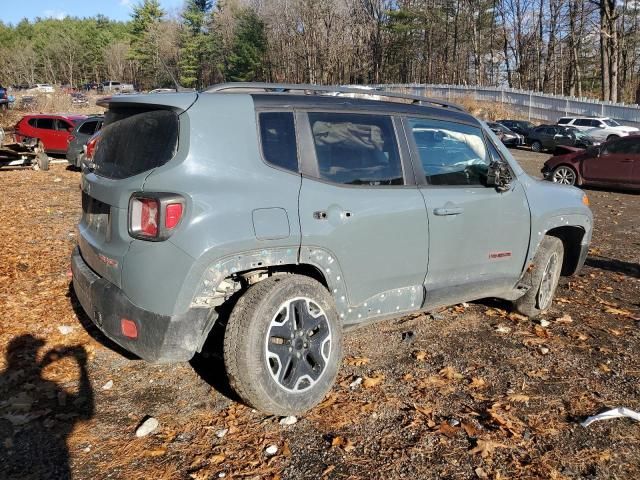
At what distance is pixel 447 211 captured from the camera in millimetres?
3877

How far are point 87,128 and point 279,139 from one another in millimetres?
16196

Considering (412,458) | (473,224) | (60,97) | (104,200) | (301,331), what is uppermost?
(60,97)

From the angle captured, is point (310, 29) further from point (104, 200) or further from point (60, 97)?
point (104, 200)

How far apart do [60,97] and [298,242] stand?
4757 cm

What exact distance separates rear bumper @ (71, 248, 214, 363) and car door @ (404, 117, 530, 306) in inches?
67.2

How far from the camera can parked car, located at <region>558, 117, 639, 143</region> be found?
95.2ft

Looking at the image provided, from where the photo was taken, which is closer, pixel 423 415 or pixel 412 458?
pixel 412 458

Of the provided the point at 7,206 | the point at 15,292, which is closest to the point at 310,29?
the point at 7,206

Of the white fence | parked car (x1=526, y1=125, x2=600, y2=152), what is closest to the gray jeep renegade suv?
parked car (x1=526, y1=125, x2=600, y2=152)

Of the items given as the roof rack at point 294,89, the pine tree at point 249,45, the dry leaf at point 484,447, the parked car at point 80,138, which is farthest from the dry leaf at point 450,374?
the pine tree at point 249,45

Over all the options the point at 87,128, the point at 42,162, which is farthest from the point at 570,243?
the point at 42,162

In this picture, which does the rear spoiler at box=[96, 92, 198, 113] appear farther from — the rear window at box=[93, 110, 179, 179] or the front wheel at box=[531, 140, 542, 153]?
the front wheel at box=[531, 140, 542, 153]

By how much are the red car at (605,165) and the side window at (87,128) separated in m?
14.1

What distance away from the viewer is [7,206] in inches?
402
